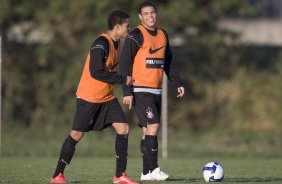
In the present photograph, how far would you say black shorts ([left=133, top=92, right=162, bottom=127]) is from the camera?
11664mm

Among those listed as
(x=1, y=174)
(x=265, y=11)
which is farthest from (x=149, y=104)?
(x=265, y=11)

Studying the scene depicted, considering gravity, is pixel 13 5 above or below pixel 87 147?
above

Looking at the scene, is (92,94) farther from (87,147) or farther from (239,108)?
(239,108)

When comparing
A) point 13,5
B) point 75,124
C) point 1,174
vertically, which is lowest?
point 1,174

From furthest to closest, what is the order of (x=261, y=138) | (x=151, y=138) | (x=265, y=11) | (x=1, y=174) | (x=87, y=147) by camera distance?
(x=265, y=11)
(x=261, y=138)
(x=87, y=147)
(x=1, y=174)
(x=151, y=138)

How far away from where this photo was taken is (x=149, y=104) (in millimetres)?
11664

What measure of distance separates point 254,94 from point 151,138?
48.8ft

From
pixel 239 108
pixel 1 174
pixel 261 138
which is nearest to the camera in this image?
pixel 1 174

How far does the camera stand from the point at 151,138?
11.8 metres

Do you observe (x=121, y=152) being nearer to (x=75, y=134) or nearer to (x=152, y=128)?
(x=75, y=134)

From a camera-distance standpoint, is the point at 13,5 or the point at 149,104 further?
the point at 13,5

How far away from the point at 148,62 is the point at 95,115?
118cm

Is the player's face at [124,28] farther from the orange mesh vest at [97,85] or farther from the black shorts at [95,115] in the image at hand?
the black shorts at [95,115]

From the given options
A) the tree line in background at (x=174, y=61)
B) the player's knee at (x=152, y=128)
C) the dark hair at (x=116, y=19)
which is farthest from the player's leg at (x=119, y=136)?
the tree line in background at (x=174, y=61)
